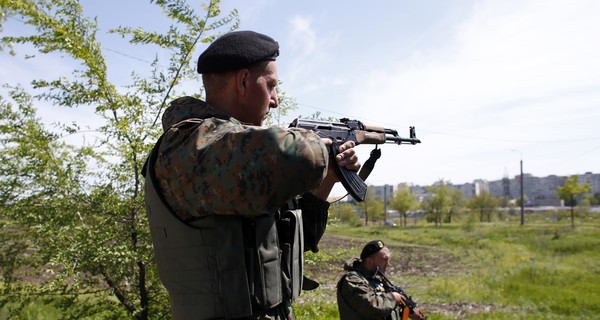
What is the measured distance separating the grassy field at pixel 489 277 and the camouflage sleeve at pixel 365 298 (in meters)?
0.23

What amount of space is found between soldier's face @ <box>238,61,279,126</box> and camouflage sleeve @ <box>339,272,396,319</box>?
12.2ft

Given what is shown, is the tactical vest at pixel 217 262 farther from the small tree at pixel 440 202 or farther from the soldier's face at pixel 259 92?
the small tree at pixel 440 202

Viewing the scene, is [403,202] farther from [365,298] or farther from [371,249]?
[365,298]

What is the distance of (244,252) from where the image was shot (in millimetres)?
1610

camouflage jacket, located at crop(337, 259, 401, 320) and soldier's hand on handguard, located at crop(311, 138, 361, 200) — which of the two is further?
camouflage jacket, located at crop(337, 259, 401, 320)

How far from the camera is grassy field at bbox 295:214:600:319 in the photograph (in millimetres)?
8538

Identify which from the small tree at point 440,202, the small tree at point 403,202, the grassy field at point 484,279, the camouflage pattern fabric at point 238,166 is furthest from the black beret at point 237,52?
the small tree at point 403,202

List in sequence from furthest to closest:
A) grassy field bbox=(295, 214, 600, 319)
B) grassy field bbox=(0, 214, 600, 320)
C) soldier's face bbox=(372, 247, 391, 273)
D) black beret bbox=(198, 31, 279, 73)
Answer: grassy field bbox=(295, 214, 600, 319), grassy field bbox=(0, 214, 600, 320), soldier's face bbox=(372, 247, 391, 273), black beret bbox=(198, 31, 279, 73)

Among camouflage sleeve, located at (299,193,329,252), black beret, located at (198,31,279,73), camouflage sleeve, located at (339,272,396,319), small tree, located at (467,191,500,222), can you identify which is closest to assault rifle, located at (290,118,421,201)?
camouflage sleeve, located at (299,193,329,252)

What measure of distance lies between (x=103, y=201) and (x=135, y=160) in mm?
542

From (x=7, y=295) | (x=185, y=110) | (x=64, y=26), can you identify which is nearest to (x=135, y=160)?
(x=64, y=26)

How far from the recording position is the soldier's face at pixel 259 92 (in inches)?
68.6

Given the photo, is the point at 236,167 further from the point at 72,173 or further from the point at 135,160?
the point at 72,173

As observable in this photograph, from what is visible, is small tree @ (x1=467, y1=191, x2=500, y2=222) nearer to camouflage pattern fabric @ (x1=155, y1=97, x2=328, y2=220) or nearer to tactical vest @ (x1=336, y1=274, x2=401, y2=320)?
tactical vest @ (x1=336, y1=274, x2=401, y2=320)
